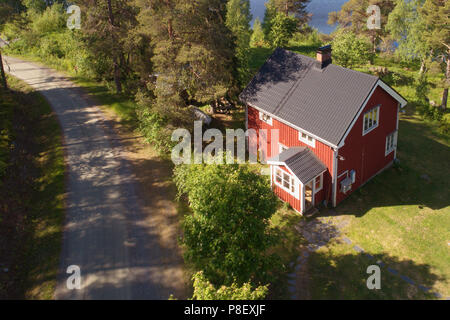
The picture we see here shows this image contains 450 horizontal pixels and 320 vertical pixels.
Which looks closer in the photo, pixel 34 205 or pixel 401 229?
pixel 401 229

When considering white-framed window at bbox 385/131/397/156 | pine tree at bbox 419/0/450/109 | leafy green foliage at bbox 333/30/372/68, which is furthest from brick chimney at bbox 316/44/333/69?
pine tree at bbox 419/0/450/109

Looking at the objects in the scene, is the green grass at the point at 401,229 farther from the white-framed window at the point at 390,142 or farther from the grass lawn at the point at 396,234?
the white-framed window at the point at 390,142

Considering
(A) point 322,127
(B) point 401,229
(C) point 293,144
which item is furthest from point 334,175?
(B) point 401,229

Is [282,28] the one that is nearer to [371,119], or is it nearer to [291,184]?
[371,119]

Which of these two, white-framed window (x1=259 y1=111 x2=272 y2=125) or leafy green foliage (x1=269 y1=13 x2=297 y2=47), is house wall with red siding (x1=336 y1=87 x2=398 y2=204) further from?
leafy green foliage (x1=269 y1=13 x2=297 y2=47)

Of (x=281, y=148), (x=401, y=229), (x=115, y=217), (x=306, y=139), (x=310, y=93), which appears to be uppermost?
(x=310, y=93)

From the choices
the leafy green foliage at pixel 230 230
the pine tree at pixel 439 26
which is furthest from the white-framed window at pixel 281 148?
the pine tree at pixel 439 26
